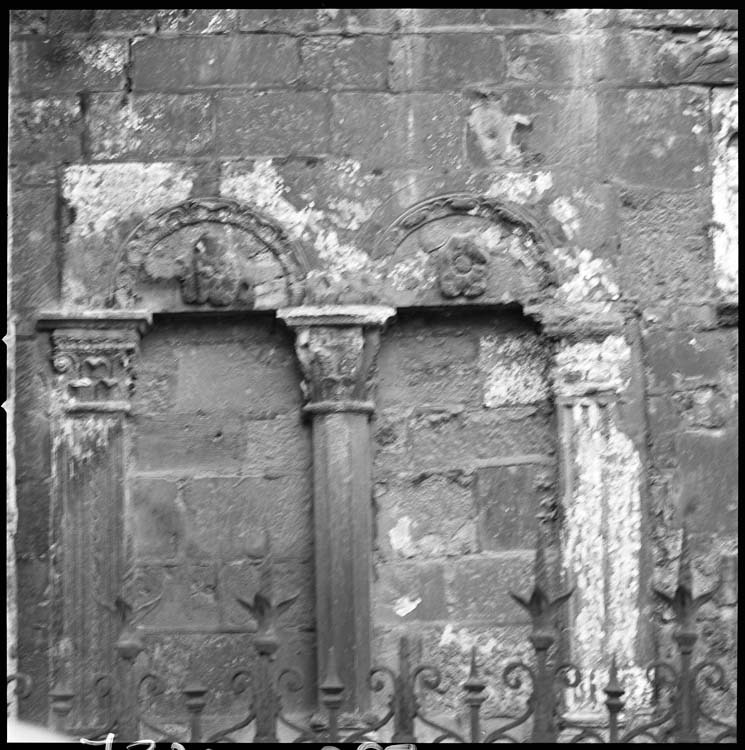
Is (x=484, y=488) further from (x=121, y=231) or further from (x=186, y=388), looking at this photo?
(x=121, y=231)

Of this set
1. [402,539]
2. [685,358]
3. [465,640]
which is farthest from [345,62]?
[465,640]

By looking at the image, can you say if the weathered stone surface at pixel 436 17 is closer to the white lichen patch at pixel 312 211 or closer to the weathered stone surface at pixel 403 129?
the weathered stone surface at pixel 403 129

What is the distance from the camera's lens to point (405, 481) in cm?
677

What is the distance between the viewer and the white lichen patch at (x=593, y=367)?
6.71 metres

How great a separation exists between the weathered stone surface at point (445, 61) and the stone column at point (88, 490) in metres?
1.46

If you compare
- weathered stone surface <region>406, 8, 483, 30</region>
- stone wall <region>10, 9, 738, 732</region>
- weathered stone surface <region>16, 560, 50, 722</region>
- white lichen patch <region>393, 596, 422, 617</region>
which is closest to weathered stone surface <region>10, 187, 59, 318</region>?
stone wall <region>10, 9, 738, 732</region>

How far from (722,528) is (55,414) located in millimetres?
2678

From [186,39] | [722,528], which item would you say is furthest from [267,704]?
[186,39]

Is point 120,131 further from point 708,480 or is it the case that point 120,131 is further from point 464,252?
point 708,480

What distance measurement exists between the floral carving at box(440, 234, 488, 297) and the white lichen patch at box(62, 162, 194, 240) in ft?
3.55

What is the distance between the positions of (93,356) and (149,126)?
0.96 meters

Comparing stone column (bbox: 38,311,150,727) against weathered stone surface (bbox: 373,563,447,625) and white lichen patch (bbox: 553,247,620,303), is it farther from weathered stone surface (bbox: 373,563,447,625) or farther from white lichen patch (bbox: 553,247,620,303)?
white lichen patch (bbox: 553,247,620,303)

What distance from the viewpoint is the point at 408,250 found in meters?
6.80

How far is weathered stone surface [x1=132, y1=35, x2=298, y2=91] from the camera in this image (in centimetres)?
685
